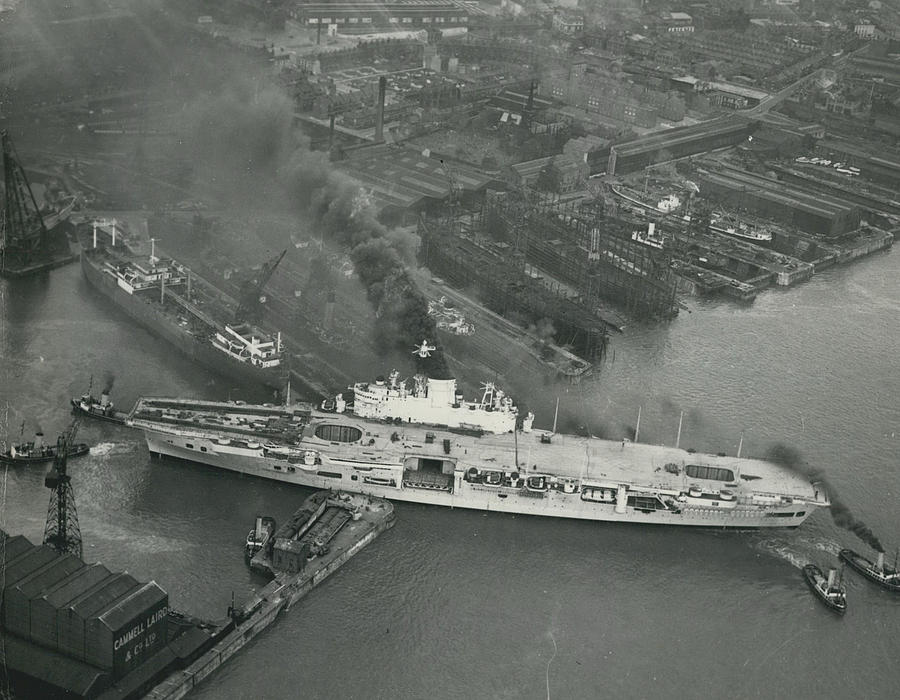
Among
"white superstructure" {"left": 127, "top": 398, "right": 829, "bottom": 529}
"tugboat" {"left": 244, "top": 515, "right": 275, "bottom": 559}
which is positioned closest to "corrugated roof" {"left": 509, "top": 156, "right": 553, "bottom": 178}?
"white superstructure" {"left": 127, "top": 398, "right": 829, "bottom": 529}

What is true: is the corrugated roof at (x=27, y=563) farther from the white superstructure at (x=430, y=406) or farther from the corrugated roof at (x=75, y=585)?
the white superstructure at (x=430, y=406)

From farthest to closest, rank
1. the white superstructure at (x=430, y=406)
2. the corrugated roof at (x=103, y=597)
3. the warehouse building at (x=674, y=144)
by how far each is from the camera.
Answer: the warehouse building at (x=674, y=144), the white superstructure at (x=430, y=406), the corrugated roof at (x=103, y=597)

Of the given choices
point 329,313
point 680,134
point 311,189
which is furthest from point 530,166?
point 329,313

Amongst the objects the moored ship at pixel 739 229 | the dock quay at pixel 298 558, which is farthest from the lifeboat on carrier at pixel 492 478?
the moored ship at pixel 739 229

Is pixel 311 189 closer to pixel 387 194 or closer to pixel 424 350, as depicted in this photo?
pixel 387 194

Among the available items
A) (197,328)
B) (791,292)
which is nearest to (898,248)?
(791,292)

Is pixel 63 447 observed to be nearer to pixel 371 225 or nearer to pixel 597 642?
pixel 597 642

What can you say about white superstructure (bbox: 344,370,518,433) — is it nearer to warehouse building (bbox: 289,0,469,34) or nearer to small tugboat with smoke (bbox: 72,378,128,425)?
small tugboat with smoke (bbox: 72,378,128,425)
